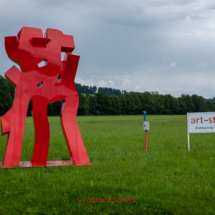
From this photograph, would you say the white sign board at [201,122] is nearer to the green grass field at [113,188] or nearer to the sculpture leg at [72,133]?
the green grass field at [113,188]

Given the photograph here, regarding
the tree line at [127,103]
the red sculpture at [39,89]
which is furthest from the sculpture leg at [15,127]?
the tree line at [127,103]

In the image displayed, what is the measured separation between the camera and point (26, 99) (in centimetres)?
755

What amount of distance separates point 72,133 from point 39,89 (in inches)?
68.2

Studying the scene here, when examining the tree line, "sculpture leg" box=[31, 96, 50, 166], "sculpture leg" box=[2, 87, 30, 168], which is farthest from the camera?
the tree line

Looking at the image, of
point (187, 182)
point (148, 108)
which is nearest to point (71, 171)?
point (187, 182)

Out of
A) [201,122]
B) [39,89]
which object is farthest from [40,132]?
[201,122]

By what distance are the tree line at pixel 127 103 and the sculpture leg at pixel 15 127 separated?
56.5m

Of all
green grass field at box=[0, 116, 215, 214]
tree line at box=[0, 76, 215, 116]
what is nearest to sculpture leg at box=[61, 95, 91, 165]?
green grass field at box=[0, 116, 215, 214]

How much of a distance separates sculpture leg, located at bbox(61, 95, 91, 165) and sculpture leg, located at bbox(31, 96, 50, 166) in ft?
1.95

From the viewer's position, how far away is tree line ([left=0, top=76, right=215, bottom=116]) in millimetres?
68681

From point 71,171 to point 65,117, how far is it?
1842 millimetres

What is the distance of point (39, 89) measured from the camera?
7734 millimetres

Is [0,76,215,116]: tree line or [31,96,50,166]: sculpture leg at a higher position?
[0,76,215,116]: tree line

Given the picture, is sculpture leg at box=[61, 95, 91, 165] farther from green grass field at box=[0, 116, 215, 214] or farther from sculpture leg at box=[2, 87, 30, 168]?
sculpture leg at box=[2, 87, 30, 168]
